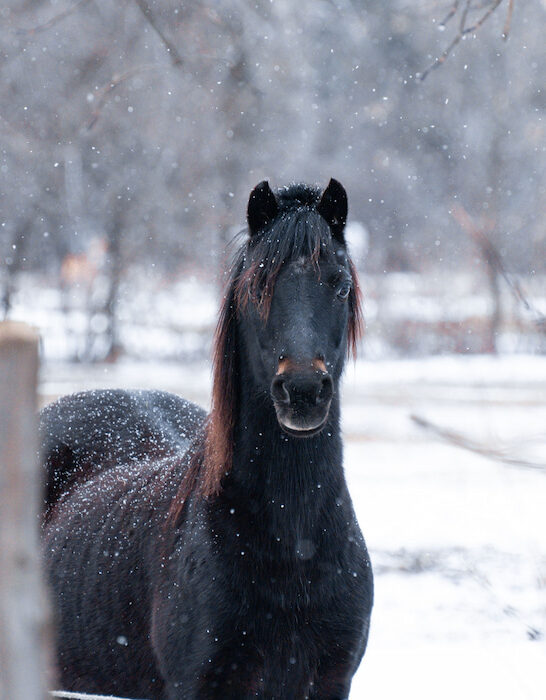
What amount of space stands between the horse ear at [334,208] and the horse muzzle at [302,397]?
2.36 feet

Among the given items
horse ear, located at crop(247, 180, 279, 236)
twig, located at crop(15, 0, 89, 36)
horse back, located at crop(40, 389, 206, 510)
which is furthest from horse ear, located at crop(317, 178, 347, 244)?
horse back, located at crop(40, 389, 206, 510)

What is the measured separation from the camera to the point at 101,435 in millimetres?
4152

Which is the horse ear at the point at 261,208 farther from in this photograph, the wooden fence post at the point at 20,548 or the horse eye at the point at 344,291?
the wooden fence post at the point at 20,548

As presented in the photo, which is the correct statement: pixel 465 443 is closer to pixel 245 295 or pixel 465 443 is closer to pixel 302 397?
pixel 302 397

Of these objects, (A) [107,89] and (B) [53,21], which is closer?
(B) [53,21]

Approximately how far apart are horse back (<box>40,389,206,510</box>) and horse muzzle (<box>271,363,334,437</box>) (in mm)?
1542

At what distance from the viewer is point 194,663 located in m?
2.58

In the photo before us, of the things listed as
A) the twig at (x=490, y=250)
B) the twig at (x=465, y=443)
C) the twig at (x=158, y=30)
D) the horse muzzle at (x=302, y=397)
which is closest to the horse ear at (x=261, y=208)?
the twig at (x=158, y=30)

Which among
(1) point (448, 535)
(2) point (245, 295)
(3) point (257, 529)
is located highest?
(2) point (245, 295)

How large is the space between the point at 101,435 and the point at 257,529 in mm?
1628

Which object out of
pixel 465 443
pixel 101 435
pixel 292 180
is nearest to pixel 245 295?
pixel 465 443

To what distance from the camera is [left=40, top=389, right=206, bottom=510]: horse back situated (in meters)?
4.03

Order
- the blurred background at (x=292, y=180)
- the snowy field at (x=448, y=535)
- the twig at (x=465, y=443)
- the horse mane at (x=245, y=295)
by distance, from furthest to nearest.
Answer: the blurred background at (x=292, y=180) < the snowy field at (x=448, y=535) < the horse mane at (x=245, y=295) < the twig at (x=465, y=443)

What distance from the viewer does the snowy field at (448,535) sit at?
13.9 feet
